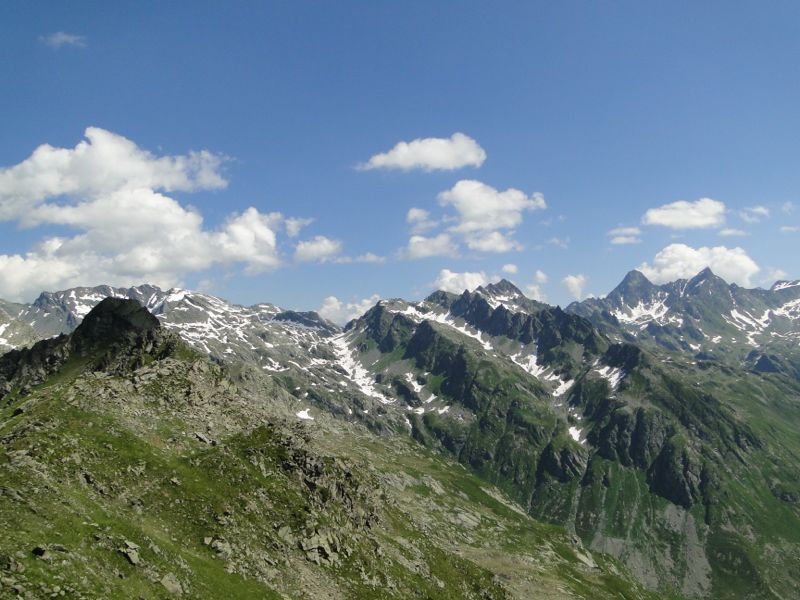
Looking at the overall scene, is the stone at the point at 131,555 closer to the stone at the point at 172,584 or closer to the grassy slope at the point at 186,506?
the grassy slope at the point at 186,506

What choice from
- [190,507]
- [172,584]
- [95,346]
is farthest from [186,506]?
[95,346]

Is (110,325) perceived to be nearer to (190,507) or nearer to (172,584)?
(190,507)

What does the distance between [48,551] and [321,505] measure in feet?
169

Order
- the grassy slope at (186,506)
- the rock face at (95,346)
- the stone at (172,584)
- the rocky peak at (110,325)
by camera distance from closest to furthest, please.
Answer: the grassy slope at (186,506), the stone at (172,584), the rock face at (95,346), the rocky peak at (110,325)

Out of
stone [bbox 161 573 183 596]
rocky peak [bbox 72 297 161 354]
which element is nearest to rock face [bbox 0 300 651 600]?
stone [bbox 161 573 183 596]

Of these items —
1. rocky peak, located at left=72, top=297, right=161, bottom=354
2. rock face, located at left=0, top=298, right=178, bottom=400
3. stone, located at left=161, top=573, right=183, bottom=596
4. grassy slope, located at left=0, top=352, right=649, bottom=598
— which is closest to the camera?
grassy slope, located at left=0, top=352, right=649, bottom=598

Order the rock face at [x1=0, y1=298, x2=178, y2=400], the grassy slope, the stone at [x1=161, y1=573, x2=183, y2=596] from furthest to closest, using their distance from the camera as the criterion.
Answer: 1. the rock face at [x1=0, y1=298, x2=178, y2=400]
2. the stone at [x1=161, y1=573, x2=183, y2=596]
3. the grassy slope

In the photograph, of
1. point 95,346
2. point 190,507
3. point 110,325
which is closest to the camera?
point 190,507

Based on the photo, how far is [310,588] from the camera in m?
74.1

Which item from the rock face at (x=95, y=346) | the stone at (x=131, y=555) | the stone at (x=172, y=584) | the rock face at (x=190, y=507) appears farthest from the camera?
the rock face at (x=95, y=346)

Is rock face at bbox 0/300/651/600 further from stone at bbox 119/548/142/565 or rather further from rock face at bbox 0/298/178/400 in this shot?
rock face at bbox 0/298/178/400

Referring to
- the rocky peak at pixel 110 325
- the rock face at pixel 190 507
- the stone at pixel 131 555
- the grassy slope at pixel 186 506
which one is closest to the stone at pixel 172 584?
the rock face at pixel 190 507

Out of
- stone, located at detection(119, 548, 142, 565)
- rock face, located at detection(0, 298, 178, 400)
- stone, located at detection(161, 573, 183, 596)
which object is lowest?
stone, located at detection(161, 573, 183, 596)

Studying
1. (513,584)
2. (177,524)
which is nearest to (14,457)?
(177,524)
